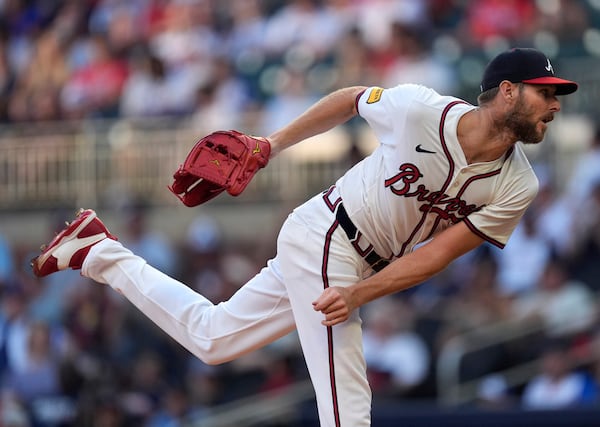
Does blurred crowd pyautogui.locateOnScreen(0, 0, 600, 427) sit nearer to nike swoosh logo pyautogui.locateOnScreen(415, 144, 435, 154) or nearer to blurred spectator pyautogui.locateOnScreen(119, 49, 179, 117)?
blurred spectator pyautogui.locateOnScreen(119, 49, 179, 117)

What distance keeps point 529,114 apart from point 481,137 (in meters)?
0.25

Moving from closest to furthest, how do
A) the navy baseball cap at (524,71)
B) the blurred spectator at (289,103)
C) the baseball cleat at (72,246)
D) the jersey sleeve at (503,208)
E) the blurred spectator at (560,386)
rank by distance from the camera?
the navy baseball cap at (524,71), the jersey sleeve at (503,208), the baseball cleat at (72,246), the blurred spectator at (560,386), the blurred spectator at (289,103)

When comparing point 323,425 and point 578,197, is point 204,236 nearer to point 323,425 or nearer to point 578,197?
point 578,197

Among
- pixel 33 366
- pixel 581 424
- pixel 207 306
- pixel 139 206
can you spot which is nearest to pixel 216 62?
pixel 139 206

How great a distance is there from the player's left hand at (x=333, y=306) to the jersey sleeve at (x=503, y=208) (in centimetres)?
68

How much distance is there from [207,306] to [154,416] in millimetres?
4900

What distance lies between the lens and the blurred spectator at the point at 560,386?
933 centimetres

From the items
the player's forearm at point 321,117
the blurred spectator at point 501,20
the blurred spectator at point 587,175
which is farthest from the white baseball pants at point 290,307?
the blurred spectator at point 501,20

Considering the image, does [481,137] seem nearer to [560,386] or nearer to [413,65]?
[560,386]

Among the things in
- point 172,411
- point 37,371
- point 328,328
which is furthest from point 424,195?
point 37,371

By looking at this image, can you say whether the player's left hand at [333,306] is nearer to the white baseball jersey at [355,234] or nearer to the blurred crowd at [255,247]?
the white baseball jersey at [355,234]

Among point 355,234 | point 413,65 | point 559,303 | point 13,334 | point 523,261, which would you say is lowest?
point 13,334

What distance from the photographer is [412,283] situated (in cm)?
581

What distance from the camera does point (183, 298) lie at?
20.9ft
